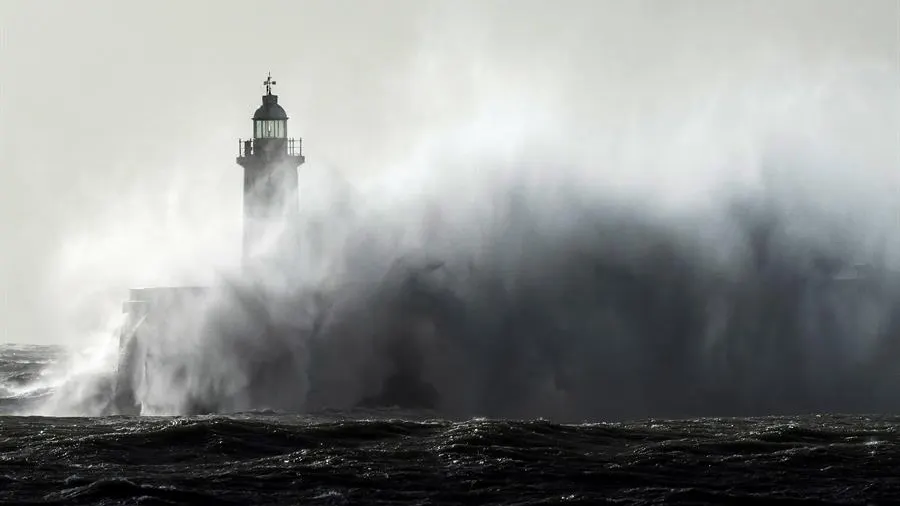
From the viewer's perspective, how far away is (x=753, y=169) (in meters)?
46.2

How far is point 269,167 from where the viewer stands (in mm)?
50938

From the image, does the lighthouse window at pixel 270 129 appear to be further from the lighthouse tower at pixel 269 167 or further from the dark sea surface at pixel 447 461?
the dark sea surface at pixel 447 461

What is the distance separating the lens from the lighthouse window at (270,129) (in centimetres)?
5156

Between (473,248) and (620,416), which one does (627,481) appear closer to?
(620,416)

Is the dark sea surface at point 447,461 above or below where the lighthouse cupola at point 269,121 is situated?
below

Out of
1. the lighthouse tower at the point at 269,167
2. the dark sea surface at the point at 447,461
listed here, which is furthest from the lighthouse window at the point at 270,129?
the dark sea surface at the point at 447,461

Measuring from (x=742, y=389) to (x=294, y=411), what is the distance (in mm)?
10343

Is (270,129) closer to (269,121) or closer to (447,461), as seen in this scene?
(269,121)

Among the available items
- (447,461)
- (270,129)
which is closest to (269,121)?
(270,129)

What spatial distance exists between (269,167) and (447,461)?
24.7m

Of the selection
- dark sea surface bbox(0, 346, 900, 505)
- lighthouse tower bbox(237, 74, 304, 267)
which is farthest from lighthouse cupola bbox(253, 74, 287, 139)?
dark sea surface bbox(0, 346, 900, 505)

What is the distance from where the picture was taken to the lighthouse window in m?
51.6

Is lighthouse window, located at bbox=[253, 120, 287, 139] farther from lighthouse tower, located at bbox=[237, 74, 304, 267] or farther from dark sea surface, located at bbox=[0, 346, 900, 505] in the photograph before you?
dark sea surface, located at bbox=[0, 346, 900, 505]

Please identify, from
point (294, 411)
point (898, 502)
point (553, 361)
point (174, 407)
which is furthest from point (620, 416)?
point (898, 502)
